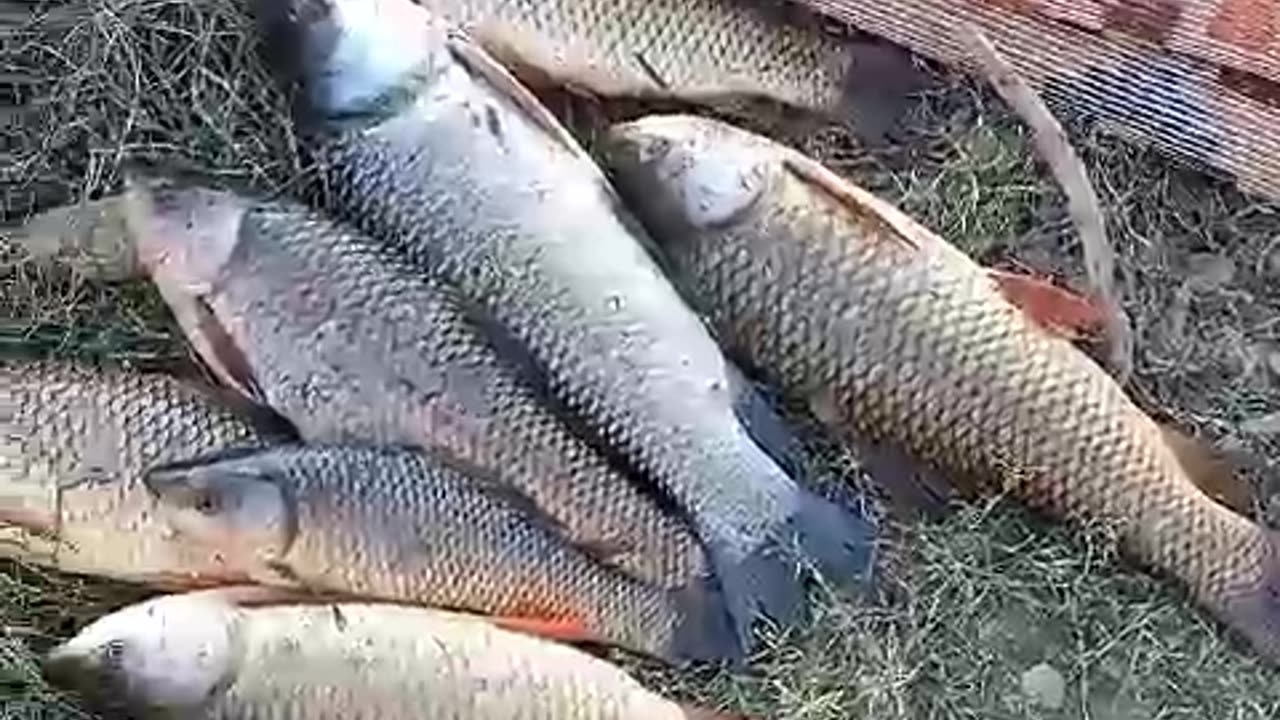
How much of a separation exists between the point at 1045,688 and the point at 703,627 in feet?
0.99

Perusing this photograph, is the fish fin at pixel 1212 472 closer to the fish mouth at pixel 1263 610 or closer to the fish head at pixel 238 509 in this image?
the fish mouth at pixel 1263 610

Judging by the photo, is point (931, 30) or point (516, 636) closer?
point (516, 636)

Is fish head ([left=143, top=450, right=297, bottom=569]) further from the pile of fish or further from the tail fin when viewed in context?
the tail fin

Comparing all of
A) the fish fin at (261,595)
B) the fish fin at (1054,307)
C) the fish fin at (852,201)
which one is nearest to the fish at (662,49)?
the fish fin at (852,201)

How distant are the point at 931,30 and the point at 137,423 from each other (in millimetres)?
775

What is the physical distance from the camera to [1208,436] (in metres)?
2.53

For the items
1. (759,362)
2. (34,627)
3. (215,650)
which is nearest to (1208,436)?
(759,362)

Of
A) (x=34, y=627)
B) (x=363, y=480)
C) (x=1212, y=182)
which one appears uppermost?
(x=1212, y=182)

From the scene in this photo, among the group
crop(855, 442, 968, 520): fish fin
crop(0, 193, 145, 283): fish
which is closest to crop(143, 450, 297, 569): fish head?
crop(0, 193, 145, 283): fish

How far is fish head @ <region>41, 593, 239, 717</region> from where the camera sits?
234 cm

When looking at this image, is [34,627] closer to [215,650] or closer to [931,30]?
[215,650]

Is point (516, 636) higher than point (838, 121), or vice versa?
point (838, 121)

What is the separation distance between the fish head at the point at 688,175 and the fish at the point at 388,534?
270mm

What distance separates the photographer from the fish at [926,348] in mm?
2430
